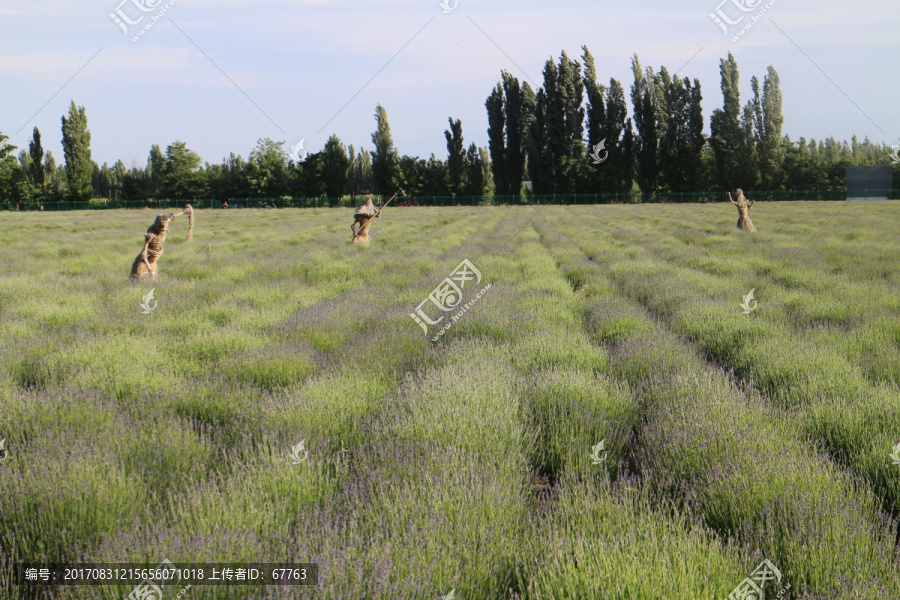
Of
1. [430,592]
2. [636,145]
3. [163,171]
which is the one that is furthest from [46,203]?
Answer: [430,592]

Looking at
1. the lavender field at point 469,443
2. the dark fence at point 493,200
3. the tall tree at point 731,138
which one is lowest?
the lavender field at point 469,443

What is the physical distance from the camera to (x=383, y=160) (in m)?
65.0

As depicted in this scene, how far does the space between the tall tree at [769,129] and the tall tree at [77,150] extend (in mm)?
67419

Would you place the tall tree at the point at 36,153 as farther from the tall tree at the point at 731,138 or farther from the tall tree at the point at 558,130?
the tall tree at the point at 731,138

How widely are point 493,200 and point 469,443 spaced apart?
57123 millimetres

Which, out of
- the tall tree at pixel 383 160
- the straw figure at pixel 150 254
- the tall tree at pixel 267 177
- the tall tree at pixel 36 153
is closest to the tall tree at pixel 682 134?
the tall tree at pixel 383 160

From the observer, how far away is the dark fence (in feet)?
185

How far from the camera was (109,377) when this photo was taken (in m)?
5.02

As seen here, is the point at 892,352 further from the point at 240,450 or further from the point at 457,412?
the point at 240,450

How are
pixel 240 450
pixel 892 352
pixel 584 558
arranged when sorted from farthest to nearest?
pixel 892 352
pixel 240 450
pixel 584 558

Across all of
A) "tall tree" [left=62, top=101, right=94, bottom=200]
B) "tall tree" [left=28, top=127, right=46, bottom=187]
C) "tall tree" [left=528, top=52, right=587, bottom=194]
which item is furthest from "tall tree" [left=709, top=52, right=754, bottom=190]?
"tall tree" [left=28, top=127, right=46, bottom=187]

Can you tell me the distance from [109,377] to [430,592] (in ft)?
12.8

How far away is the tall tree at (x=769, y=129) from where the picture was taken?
2250 inches

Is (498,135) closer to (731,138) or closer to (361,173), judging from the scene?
(731,138)
